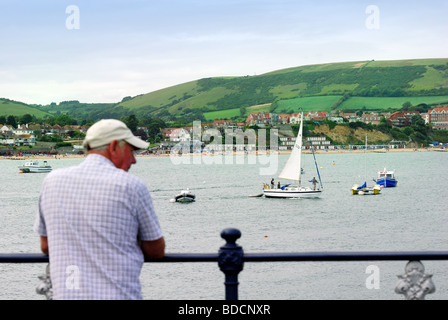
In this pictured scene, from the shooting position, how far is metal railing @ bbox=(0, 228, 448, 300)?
4531mm

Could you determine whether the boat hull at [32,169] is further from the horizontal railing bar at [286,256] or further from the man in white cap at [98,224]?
the man in white cap at [98,224]

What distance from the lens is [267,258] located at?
461cm

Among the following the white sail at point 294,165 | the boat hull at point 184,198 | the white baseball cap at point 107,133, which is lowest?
the boat hull at point 184,198

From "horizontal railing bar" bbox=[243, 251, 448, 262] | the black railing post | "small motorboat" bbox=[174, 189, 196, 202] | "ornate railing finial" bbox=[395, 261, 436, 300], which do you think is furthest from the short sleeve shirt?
"small motorboat" bbox=[174, 189, 196, 202]

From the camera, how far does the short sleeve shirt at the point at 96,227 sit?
3.85m

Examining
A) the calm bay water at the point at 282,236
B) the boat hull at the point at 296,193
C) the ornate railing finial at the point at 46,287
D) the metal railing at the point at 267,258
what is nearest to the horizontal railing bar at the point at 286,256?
the metal railing at the point at 267,258

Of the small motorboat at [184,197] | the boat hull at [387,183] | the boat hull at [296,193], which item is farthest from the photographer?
the boat hull at [387,183]

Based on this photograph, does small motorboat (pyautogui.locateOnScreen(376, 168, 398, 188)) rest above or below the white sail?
below

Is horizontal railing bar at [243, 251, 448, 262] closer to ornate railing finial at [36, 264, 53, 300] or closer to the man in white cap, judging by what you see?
the man in white cap

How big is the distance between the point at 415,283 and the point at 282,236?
1726 inches

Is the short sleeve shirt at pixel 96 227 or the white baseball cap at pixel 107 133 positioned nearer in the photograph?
the short sleeve shirt at pixel 96 227
